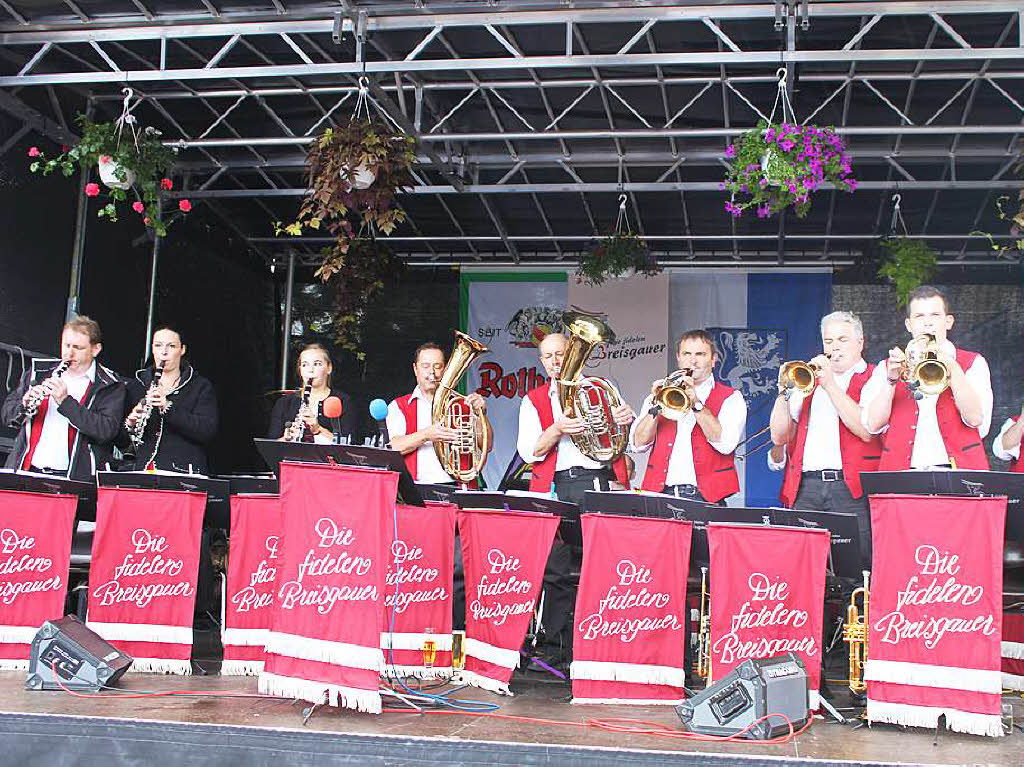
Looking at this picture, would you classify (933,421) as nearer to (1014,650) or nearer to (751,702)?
(1014,650)

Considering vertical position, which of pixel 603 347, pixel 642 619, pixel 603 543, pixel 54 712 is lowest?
pixel 54 712

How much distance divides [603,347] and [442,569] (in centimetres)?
737

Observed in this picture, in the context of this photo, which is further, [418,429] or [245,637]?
[418,429]

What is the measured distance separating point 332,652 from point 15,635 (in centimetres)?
218

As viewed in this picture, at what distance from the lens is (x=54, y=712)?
433 cm

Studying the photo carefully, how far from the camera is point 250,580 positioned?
5.58m

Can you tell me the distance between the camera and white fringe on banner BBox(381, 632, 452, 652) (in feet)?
18.1

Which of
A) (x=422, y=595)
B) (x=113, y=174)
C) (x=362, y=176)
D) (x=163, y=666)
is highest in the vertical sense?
(x=113, y=174)

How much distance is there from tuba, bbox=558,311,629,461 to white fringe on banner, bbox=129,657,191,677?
8.10ft

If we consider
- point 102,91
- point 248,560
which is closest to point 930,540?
point 248,560

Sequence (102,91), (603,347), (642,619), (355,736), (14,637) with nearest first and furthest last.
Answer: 1. (355,736)
2. (642,619)
3. (14,637)
4. (102,91)
5. (603,347)

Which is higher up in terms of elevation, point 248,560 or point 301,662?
point 248,560

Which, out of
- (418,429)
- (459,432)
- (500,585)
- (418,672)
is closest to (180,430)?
(418,429)

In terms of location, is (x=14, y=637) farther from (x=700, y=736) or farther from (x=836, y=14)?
(x=836, y=14)
